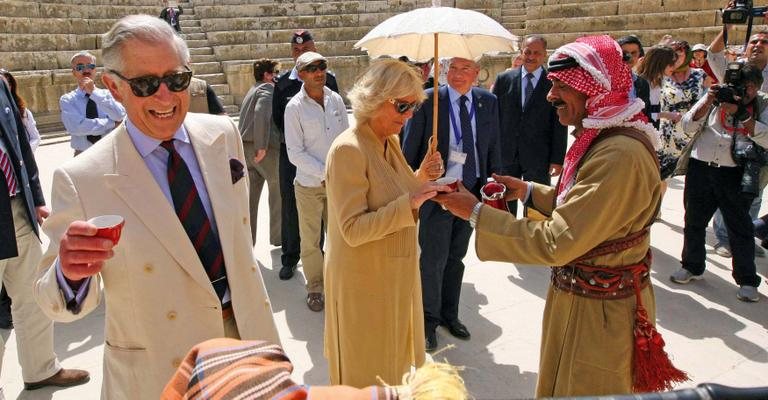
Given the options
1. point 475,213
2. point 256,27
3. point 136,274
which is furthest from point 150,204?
point 256,27

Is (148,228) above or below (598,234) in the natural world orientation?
above

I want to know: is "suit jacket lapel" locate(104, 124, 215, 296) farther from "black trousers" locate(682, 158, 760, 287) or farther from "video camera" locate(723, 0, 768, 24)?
"video camera" locate(723, 0, 768, 24)

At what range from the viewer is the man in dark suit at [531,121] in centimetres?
507

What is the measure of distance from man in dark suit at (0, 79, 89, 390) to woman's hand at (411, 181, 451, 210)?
2297mm

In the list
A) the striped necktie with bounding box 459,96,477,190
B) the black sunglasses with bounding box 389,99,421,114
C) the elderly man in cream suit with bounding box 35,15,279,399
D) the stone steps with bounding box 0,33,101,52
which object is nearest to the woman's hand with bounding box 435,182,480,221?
the black sunglasses with bounding box 389,99,421,114

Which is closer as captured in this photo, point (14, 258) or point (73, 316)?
point (73, 316)

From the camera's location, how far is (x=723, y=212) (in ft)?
14.5

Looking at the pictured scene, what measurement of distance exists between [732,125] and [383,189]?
3.47 metres

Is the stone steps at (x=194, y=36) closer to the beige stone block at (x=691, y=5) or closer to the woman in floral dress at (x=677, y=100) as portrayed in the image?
the beige stone block at (x=691, y=5)

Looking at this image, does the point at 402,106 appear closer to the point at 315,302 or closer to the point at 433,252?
the point at 433,252

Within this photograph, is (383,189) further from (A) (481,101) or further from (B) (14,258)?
(B) (14,258)

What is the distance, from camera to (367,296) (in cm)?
248

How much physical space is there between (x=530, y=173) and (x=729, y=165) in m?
1.63

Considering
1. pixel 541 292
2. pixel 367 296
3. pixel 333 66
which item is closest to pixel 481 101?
pixel 541 292
